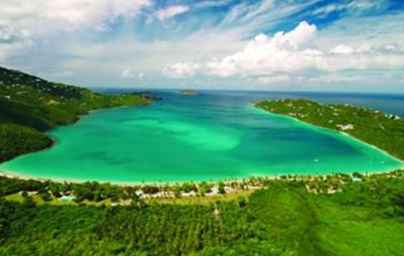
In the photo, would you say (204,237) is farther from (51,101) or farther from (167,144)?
(51,101)

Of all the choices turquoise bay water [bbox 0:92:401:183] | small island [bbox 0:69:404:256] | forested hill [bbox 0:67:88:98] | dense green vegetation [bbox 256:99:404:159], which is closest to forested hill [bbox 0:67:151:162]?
forested hill [bbox 0:67:88:98]

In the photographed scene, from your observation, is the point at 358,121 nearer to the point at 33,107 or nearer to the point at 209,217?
the point at 209,217

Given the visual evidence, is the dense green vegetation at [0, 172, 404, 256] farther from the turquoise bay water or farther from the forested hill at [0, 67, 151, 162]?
the forested hill at [0, 67, 151, 162]

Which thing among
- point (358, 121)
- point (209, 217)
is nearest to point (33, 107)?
point (209, 217)

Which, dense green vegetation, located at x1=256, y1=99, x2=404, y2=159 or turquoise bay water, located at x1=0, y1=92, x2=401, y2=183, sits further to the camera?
dense green vegetation, located at x1=256, y1=99, x2=404, y2=159

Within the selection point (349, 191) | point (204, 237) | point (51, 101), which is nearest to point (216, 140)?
point (349, 191)
